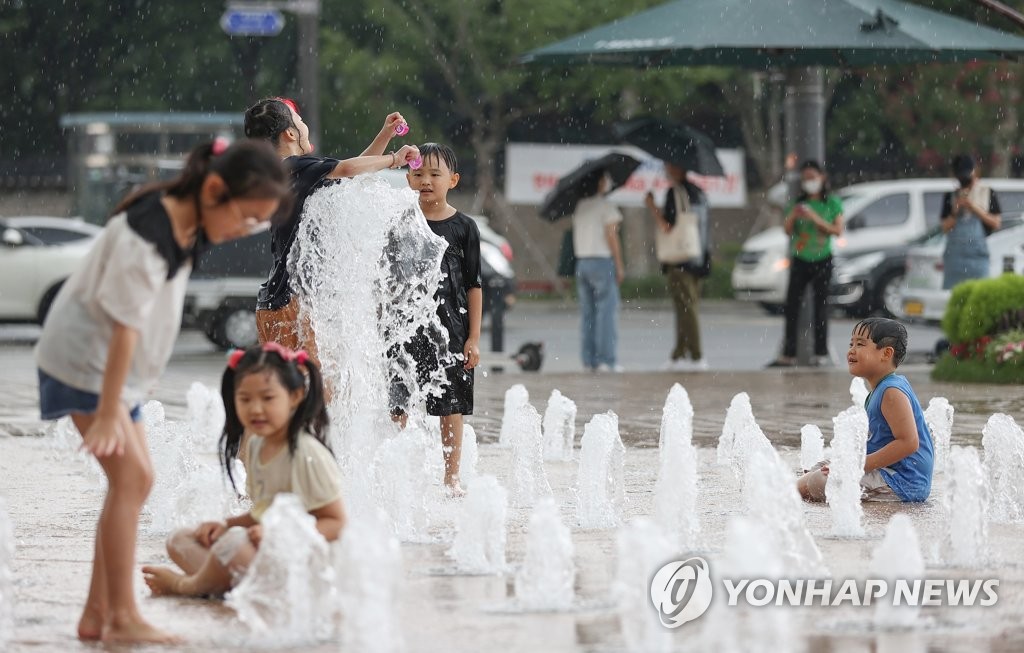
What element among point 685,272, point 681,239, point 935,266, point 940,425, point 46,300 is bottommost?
point 940,425

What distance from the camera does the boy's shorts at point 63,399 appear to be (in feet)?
16.3

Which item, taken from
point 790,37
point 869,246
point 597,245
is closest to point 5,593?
point 790,37

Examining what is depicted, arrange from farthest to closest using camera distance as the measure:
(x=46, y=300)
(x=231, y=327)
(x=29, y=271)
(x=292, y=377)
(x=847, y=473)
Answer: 1. (x=29, y=271)
2. (x=46, y=300)
3. (x=231, y=327)
4. (x=847, y=473)
5. (x=292, y=377)

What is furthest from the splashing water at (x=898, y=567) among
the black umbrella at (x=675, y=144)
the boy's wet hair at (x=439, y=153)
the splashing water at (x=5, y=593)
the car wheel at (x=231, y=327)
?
the car wheel at (x=231, y=327)

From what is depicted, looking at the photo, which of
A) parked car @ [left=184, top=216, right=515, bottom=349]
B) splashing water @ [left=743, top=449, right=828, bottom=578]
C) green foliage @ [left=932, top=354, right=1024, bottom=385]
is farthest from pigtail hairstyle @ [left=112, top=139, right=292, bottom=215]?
parked car @ [left=184, top=216, right=515, bottom=349]

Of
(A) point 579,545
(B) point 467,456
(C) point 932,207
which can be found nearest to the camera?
(A) point 579,545

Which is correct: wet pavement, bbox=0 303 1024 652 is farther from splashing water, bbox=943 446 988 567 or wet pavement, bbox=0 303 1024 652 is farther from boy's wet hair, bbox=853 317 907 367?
boy's wet hair, bbox=853 317 907 367

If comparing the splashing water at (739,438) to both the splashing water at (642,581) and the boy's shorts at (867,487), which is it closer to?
the boy's shorts at (867,487)

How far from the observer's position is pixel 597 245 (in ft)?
49.1

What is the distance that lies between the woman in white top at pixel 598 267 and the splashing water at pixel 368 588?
10.4 meters

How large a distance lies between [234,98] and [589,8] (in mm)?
9470

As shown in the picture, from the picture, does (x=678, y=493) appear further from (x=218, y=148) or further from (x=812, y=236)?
(x=812, y=236)

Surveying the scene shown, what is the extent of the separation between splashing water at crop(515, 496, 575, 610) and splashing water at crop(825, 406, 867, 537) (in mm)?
1699

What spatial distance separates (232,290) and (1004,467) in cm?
1152
